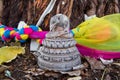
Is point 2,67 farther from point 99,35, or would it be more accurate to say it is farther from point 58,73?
point 99,35

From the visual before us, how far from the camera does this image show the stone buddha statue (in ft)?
6.23

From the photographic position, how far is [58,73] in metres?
1.88

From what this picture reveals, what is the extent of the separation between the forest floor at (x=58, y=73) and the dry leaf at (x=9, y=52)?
3cm

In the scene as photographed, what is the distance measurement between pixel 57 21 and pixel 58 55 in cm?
20

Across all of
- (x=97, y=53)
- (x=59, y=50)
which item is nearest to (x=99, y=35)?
(x=97, y=53)

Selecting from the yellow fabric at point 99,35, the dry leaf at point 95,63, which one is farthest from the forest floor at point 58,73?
the yellow fabric at point 99,35

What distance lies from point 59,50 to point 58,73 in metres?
0.13

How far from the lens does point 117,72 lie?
196 centimetres

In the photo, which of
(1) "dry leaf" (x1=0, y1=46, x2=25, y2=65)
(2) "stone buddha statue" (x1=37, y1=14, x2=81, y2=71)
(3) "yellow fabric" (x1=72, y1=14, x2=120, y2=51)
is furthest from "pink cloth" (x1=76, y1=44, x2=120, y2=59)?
(1) "dry leaf" (x1=0, y1=46, x2=25, y2=65)

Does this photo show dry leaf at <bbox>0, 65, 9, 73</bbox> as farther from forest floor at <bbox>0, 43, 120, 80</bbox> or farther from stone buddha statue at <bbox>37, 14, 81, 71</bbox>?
stone buddha statue at <bbox>37, 14, 81, 71</bbox>

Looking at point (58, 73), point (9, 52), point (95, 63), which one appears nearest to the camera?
point (58, 73)

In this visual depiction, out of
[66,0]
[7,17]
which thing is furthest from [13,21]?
[66,0]

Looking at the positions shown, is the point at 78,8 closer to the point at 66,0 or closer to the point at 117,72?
the point at 66,0

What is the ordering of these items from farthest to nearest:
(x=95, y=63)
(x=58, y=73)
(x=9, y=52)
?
(x=9, y=52)
(x=95, y=63)
(x=58, y=73)
